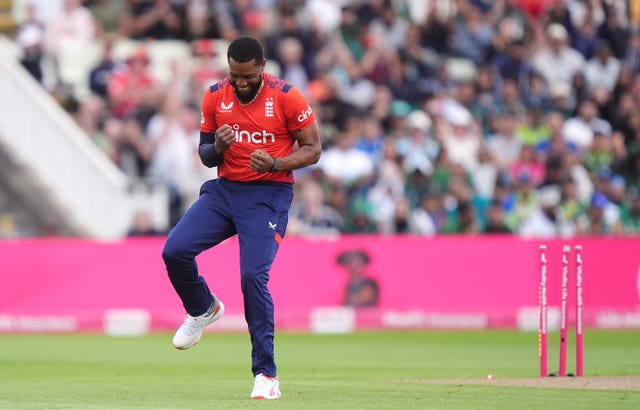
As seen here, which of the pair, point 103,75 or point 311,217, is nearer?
point 311,217

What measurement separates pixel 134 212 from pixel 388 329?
428 cm

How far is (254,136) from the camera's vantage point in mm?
10469

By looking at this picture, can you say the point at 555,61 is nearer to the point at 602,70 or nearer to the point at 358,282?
the point at 602,70

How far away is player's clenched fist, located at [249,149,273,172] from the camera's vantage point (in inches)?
399

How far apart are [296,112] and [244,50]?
634mm

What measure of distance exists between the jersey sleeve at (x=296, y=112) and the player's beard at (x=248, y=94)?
22cm

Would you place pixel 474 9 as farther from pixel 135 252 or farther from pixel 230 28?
pixel 135 252

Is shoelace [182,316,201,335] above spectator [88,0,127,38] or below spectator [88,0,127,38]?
below

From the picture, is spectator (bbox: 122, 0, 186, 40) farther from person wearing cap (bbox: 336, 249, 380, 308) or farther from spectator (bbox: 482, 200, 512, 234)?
spectator (bbox: 482, 200, 512, 234)

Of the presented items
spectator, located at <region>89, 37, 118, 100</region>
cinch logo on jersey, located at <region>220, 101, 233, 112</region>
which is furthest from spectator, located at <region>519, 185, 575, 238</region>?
cinch logo on jersey, located at <region>220, 101, 233, 112</region>

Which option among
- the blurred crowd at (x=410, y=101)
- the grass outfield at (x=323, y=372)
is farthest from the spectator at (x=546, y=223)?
the grass outfield at (x=323, y=372)

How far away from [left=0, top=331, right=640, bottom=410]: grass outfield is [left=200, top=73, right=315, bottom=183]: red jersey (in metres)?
1.67

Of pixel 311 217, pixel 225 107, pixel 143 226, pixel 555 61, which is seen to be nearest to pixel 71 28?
pixel 143 226

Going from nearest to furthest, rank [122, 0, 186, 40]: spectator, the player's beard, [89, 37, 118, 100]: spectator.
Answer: the player's beard
[89, 37, 118, 100]: spectator
[122, 0, 186, 40]: spectator
